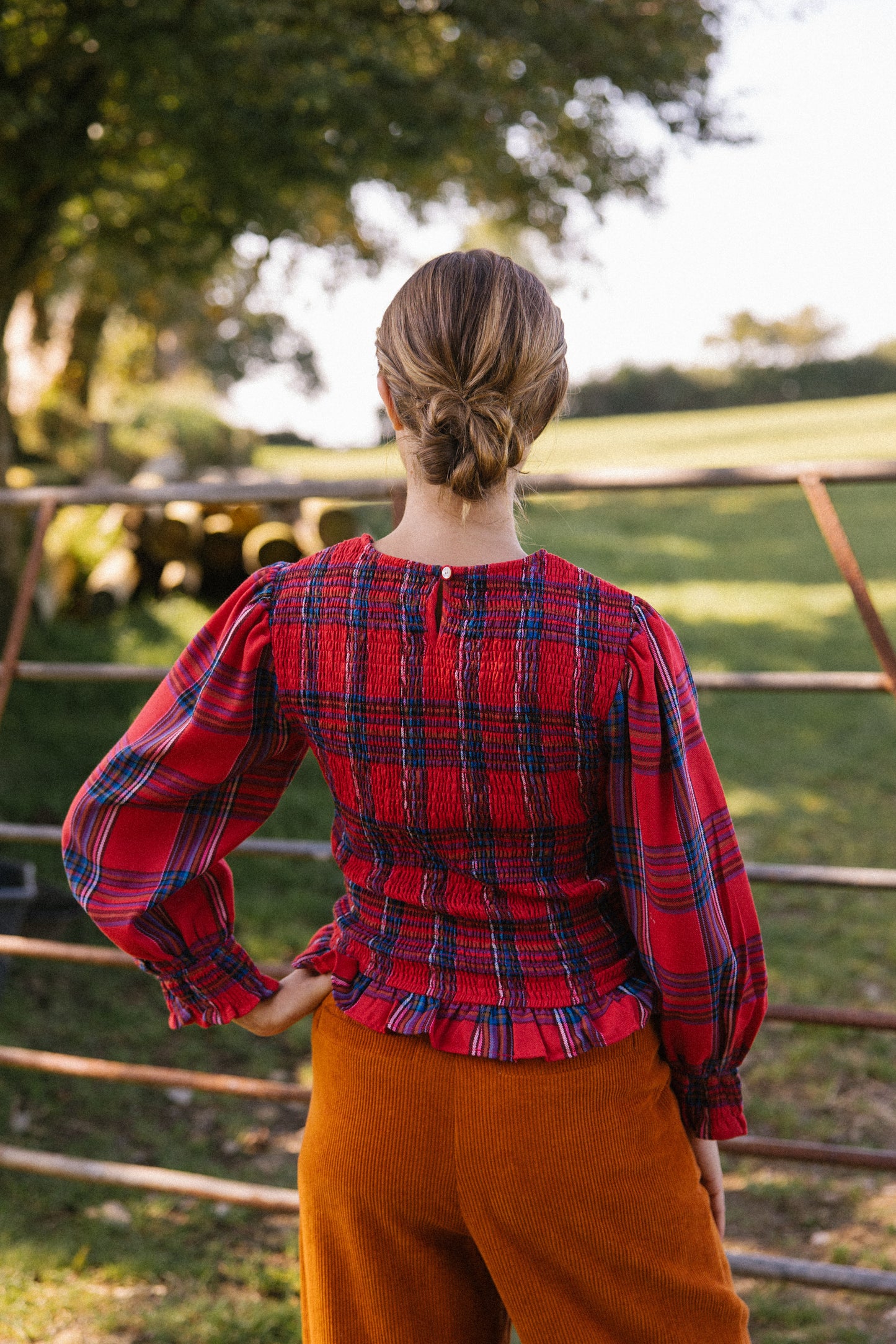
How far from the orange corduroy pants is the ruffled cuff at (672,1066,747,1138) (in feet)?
0.20

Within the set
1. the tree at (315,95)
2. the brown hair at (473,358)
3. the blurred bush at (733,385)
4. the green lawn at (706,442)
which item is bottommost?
the brown hair at (473,358)

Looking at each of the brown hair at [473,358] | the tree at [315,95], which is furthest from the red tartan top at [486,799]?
the tree at [315,95]

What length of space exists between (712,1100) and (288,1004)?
1.74 feet

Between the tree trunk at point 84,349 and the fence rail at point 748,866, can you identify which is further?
the tree trunk at point 84,349

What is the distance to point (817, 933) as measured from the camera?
179 inches

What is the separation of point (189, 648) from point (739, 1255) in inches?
63.8

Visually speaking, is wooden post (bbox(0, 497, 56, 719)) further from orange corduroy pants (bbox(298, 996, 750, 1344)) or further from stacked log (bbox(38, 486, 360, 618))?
stacked log (bbox(38, 486, 360, 618))

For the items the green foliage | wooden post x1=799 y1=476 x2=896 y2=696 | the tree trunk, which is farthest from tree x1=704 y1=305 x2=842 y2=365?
wooden post x1=799 y1=476 x2=896 y2=696

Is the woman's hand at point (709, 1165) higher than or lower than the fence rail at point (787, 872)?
lower

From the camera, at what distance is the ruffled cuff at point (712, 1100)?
1.33m

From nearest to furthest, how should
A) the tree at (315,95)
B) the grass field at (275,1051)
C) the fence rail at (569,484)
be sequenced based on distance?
1. the fence rail at (569,484)
2. the grass field at (275,1051)
3. the tree at (315,95)

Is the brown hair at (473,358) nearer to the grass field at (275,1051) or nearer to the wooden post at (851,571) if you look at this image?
the grass field at (275,1051)

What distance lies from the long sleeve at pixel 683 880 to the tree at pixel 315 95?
13.2 feet

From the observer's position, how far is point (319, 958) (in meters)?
1.39
